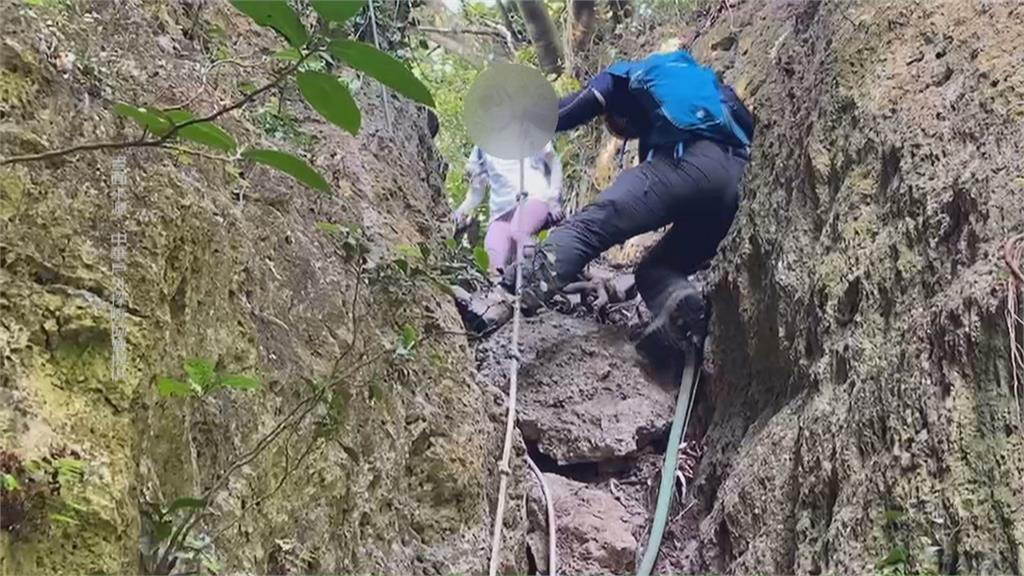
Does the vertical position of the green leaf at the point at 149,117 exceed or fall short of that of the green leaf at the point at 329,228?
it falls short

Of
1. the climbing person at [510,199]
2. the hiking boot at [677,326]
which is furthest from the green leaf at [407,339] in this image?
the climbing person at [510,199]

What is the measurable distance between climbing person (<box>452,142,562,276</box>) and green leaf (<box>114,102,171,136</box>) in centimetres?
377

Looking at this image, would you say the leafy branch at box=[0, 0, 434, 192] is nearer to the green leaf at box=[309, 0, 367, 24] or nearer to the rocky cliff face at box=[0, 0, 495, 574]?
the green leaf at box=[309, 0, 367, 24]

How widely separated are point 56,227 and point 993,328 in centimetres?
191

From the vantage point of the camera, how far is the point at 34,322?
1569 mm

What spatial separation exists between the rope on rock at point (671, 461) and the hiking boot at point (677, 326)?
0.07 m

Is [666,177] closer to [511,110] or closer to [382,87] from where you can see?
[511,110]

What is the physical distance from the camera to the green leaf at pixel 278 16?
1201 mm

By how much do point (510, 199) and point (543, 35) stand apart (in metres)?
2.63

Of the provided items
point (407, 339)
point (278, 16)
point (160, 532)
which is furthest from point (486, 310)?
point (278, 16)

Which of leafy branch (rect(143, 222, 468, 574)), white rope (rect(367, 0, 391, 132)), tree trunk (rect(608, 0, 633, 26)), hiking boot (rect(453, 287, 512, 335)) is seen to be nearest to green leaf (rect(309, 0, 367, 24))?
leafy branch (rect(143, 222, 468, 574))

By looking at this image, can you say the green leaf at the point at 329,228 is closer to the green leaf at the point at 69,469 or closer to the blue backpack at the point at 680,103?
the green leaf at the point at 69,469

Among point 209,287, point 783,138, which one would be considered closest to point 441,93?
point 783,138

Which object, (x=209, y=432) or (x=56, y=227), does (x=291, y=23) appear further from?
(x=209, y=432)
